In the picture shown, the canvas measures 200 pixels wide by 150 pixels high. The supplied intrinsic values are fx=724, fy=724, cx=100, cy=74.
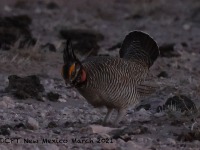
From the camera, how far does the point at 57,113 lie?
341 inches

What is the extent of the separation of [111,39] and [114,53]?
3.24m

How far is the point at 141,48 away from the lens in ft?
29.2

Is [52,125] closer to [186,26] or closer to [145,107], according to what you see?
[145,107]

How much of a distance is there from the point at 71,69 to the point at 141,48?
1.65 meters

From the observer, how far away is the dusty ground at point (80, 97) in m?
7.31

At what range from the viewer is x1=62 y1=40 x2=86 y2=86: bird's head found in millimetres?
7480

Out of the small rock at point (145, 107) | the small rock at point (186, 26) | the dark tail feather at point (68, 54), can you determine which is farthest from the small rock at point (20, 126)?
the small rock at point (186, 26)

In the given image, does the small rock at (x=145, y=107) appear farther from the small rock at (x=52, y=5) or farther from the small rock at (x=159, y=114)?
the small rock at (x=52, y=5)

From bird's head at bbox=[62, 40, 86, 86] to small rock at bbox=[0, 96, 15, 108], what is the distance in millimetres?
1464

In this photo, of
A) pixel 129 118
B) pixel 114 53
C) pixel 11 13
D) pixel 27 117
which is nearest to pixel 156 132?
pixel 129 118

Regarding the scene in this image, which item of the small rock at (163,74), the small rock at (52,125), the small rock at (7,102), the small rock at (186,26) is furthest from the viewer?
the small rock at (186,26)

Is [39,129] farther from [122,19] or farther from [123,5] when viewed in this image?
[123,5]

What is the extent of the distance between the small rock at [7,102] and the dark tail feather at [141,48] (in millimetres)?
1493

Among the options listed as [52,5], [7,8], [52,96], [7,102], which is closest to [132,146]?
[7,102]
